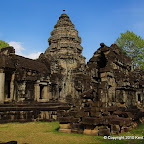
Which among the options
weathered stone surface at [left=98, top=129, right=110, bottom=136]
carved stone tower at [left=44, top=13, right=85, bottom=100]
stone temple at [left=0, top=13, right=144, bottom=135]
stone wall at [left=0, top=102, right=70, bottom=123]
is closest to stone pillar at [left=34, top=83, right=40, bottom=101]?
stone temple at [left=0, top=13, right=144, bottom=135]

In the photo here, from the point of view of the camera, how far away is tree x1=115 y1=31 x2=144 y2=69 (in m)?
33.5

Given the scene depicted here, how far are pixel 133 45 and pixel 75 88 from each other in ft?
79.8

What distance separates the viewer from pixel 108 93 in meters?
9.73

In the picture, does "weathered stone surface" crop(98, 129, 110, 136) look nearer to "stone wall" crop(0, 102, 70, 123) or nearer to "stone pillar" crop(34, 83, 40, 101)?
"stone wall" crop(0, 102, 70, 123)

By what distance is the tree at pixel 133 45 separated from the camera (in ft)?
110

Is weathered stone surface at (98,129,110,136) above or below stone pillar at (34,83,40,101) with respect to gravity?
below

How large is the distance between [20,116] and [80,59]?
1687 centimetres

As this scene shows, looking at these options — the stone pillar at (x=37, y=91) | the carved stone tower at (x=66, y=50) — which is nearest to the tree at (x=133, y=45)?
the carved stone tower at (x=66, y=50)

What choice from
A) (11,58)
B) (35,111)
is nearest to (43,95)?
(11,58)

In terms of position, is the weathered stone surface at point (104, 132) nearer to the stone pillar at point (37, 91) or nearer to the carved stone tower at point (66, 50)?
the stone pillar at point (37, 91)

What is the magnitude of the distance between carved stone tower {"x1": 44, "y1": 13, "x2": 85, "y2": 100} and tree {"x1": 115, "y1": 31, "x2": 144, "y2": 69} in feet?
30.4

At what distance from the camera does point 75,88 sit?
1371 cm

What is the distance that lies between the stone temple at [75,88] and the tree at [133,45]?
10.5 meters

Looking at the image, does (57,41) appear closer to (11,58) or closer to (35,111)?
(11,58)
